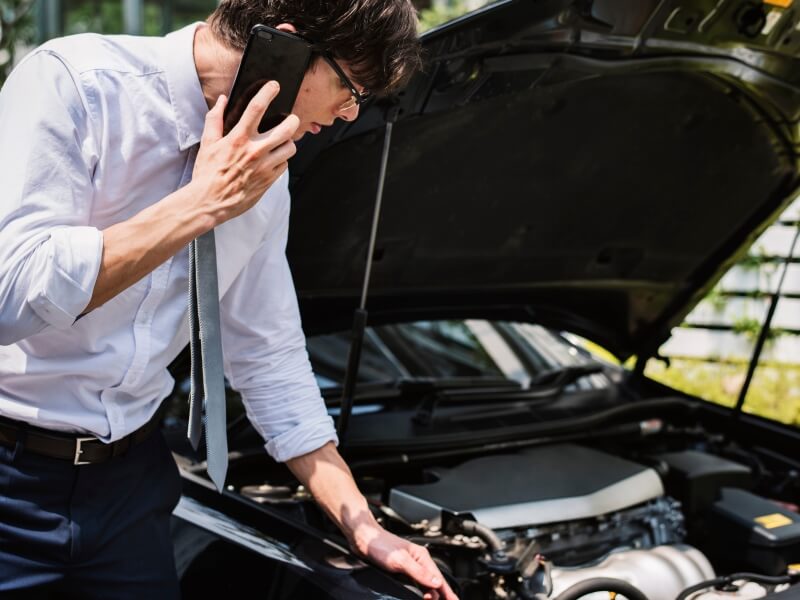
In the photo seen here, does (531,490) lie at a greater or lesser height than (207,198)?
lesser

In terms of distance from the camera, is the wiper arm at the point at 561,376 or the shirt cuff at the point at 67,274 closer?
the shirt cuff at the point at 67,274

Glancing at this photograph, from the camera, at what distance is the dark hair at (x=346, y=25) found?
1312mm

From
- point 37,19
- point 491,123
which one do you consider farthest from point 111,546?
point 37,19

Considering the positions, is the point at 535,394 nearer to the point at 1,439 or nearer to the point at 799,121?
the point at 799,121

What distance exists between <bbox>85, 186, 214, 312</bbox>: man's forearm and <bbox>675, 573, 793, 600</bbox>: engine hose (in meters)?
1.28

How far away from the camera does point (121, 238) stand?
119 cm

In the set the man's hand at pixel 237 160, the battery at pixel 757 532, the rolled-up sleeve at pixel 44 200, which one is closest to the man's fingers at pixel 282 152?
the man's hand at pixel 237 160

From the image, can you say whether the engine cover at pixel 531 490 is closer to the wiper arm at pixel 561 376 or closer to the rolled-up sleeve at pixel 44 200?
the wiper arm at pixel 561 376

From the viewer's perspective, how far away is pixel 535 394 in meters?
2.65

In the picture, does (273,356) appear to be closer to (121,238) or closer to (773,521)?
(121,238)

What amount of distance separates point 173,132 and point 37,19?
29.4 ft

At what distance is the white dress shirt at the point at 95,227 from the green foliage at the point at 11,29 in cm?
749

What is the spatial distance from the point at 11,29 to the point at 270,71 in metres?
8.21

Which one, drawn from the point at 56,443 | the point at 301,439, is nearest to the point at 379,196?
the point at 301,439
